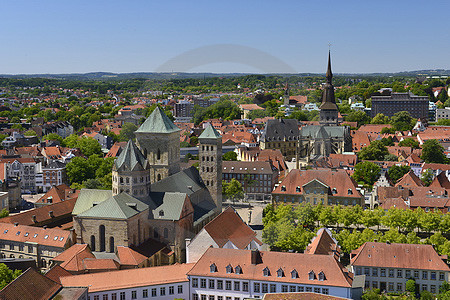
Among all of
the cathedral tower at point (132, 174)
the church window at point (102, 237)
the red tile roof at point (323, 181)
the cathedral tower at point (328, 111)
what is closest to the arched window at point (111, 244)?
the church window at point (102, 237)

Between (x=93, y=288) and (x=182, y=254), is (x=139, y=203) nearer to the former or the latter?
(x=182, y=254)

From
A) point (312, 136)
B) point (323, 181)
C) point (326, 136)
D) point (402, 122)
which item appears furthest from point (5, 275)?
point (402, 122)

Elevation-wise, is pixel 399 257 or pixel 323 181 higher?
pixel 323 181

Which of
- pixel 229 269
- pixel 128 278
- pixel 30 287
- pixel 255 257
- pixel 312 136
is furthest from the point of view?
pixel 312 136

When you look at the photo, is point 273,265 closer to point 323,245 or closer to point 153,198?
point 323,245

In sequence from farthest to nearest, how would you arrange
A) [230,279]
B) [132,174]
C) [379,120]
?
[379,120] → [132,174] → [230,279]
